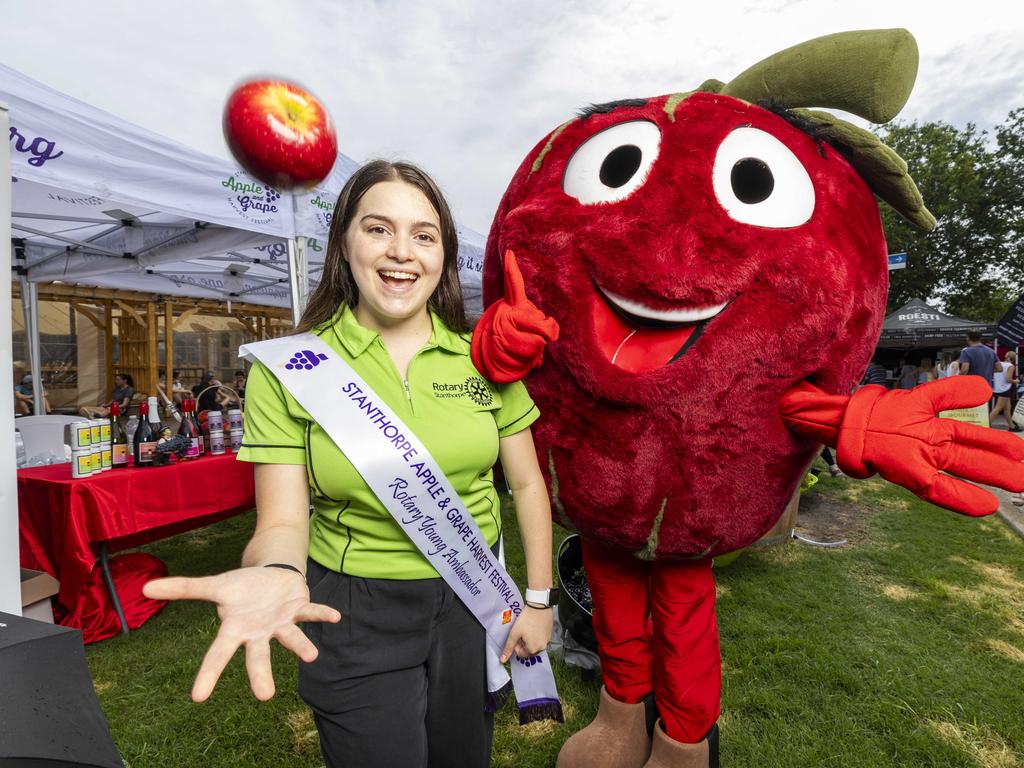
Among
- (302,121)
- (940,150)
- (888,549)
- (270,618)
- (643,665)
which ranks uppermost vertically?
(940,150)

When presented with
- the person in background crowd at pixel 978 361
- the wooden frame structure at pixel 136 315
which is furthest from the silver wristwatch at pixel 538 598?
the wooden frame structure at pixel 136 315

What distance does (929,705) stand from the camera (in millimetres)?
2412

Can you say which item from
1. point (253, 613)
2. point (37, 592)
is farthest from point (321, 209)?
point (253, 613)

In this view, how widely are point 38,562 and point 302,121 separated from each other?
2.70 m

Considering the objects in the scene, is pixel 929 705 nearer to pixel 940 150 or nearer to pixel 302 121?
pixel 302 121

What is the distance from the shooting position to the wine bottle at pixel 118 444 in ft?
10.3

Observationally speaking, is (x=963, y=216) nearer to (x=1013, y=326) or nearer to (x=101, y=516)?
(x=1013, y=326)

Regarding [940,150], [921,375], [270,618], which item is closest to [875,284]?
[270,618]

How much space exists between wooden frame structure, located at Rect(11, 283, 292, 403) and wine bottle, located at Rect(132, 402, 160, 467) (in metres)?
7.44

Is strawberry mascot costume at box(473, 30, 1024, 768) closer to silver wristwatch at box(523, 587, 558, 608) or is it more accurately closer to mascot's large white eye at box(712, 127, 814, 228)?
mascot's large white eye at box(712, 127, 814, 228)

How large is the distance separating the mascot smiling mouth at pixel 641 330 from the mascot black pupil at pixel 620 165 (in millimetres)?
286

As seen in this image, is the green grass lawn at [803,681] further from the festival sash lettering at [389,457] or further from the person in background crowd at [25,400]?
the person in background crowd at [25,400]

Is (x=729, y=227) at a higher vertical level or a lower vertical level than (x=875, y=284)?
higher

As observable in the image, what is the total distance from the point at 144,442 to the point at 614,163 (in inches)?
118
